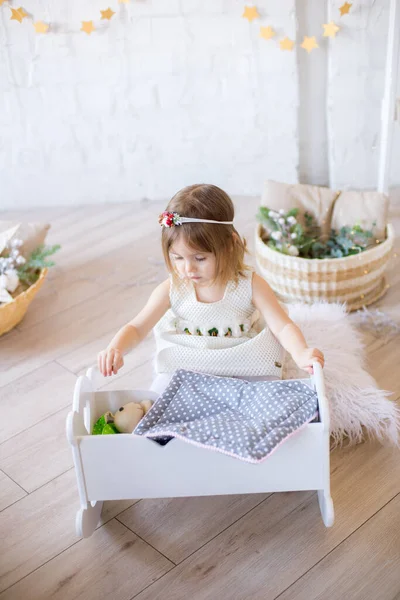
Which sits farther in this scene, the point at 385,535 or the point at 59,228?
the point at 59,228

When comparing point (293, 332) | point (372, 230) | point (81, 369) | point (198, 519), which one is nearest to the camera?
point (198, 519)

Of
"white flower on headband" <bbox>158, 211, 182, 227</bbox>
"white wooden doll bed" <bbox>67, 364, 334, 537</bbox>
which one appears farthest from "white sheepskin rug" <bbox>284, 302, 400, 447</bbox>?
"white flower on headband" <bbox>158, 211, 182, 227</bbox>

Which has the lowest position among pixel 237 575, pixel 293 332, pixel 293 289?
pixel 237 575

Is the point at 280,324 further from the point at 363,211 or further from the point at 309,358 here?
the point at 363,211

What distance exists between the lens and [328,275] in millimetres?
1854

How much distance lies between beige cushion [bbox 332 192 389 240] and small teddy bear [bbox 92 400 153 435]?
94cm

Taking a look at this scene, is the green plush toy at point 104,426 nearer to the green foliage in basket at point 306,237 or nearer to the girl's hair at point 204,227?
the girl's hair at point 204,227

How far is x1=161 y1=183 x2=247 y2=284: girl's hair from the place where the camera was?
4.43ft

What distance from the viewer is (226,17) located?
229 centimetres

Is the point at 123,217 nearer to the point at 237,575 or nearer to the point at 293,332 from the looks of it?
the point at 293,332

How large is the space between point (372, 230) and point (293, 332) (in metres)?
0.67

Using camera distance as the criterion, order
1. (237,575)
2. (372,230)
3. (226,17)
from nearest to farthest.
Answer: (237,575), (372,230), (226,17)

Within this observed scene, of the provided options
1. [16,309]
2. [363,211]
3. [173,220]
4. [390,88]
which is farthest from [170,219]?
[390,88]

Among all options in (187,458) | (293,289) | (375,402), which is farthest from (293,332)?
(293,289)
